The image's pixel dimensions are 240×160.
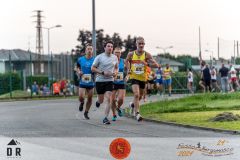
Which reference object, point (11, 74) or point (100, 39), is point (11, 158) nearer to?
point (11, 74)

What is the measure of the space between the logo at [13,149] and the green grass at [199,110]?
5012mm

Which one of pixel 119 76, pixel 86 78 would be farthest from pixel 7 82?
pixel 119 76

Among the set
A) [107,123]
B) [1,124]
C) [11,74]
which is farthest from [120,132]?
[11,74]

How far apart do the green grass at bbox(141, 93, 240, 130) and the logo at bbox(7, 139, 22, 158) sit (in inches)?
197

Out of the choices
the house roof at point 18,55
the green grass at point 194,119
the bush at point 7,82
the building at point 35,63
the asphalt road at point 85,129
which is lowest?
the asphalt road at point 85,129

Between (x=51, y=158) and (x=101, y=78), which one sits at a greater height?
(x=101, y=78)

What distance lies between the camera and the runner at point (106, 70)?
712 inches

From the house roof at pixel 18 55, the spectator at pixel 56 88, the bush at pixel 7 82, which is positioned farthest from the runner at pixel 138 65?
the house roof at pixel 18 55

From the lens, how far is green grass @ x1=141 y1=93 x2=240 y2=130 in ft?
57.1

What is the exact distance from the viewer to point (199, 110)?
22.3 metres

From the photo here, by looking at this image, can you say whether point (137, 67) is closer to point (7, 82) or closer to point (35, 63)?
point (7, 82)

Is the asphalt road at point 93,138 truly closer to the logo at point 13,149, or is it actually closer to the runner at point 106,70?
the logo at point 13,149

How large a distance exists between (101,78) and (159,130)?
2808 mm

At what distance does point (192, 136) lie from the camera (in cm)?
1461
